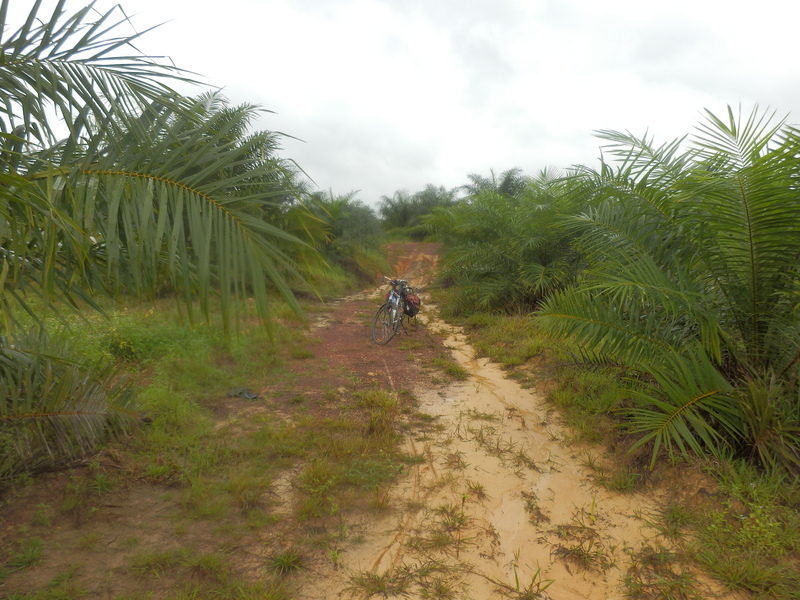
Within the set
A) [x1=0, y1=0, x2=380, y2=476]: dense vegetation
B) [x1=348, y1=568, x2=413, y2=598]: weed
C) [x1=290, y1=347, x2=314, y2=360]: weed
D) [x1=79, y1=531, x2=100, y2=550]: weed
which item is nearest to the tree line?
[x1=0, y1=0, x2=380, y2=476]: dense vegetation

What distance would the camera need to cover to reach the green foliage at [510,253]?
27.2 ft

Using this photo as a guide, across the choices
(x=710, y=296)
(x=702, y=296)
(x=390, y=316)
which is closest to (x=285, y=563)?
(x=702, y=296)

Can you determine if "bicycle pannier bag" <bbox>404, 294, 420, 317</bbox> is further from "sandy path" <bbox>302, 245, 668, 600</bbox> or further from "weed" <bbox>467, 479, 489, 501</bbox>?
"weed" <bbox>467, 479, 489, 501</bbox>

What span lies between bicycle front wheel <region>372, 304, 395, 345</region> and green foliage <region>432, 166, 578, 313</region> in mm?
2073

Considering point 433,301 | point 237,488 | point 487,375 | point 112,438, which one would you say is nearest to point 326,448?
point 237,488

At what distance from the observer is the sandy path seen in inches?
92.0

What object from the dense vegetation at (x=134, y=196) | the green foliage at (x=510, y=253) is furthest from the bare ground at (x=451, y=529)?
the green foliage at (x=510, y=253)

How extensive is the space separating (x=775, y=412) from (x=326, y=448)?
292cm

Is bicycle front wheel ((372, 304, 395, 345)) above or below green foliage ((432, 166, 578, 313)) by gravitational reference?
below

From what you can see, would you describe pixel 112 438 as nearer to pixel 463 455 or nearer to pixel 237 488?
pixel 237 488

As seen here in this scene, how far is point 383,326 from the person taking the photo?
7707 mm

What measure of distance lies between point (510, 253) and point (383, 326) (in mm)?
3065

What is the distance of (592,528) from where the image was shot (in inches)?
108

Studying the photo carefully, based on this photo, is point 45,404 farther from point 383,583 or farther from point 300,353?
point 300,353
